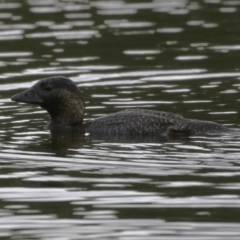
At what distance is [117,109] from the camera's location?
16156 mm

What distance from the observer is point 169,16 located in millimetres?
24062

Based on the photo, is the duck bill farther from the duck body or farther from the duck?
the duck body

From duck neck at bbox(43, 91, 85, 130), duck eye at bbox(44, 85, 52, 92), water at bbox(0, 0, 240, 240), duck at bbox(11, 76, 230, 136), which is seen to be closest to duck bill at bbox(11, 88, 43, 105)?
duck at bbox(11, 76, 230, 136)

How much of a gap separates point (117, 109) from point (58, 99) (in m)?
1.37

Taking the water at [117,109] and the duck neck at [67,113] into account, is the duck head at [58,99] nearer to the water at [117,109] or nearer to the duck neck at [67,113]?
the duck neck at [67,113]

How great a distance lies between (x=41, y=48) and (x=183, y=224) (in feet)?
39.8

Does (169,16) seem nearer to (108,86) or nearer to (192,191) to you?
(108,86)

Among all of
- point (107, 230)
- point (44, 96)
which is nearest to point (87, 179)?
point (107, 230)

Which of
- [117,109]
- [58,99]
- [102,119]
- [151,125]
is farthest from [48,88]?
[151,125]

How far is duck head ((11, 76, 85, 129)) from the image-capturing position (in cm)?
1503

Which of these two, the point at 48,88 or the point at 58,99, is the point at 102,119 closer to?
the point at 58,99

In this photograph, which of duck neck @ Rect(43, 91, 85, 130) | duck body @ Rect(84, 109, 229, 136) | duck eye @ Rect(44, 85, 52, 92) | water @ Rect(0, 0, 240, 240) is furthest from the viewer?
duck neck @ Rect(43, 91, 85, 130)

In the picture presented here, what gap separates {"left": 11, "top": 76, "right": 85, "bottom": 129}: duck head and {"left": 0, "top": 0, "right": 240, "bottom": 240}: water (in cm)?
35

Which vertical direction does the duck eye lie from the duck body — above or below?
above
